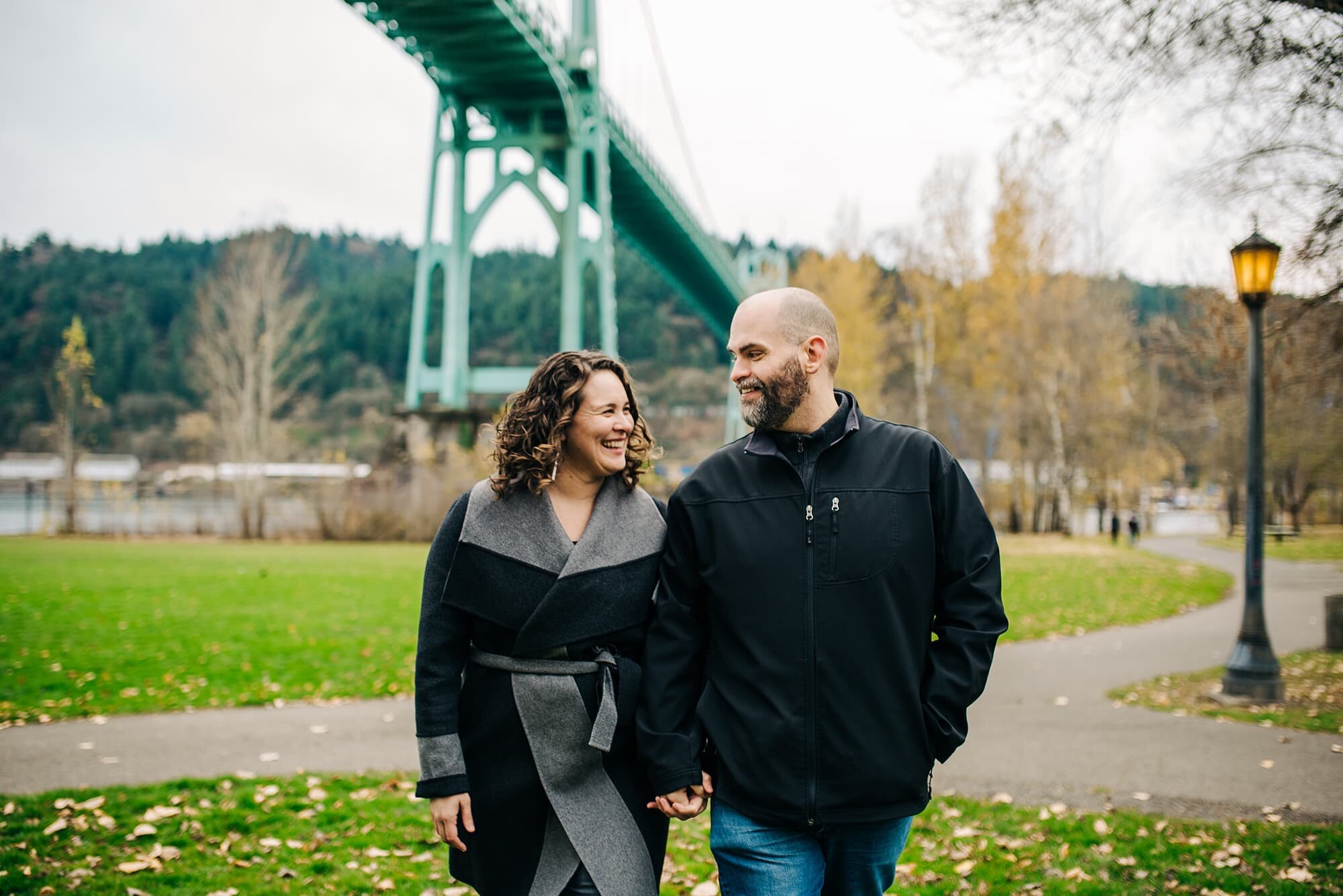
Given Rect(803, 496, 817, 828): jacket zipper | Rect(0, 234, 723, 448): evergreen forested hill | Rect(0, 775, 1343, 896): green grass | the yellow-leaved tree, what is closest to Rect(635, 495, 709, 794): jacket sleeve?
Rect(803, 496, 817, 828): jacket zipper

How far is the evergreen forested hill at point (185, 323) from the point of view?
58.2 m

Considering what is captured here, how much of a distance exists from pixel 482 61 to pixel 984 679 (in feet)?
87.0

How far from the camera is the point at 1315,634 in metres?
9.69

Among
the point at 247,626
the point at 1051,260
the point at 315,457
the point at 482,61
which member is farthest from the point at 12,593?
the point at 315,457

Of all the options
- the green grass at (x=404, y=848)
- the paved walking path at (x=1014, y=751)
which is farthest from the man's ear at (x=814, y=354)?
the paved walking path at (x=1014, y=751)

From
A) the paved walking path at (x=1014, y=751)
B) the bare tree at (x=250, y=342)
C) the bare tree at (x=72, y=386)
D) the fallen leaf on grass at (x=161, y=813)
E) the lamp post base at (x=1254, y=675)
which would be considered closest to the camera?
the fallen leaf on grass at (x=161, y=813)

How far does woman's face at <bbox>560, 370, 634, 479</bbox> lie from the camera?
232 centimetres

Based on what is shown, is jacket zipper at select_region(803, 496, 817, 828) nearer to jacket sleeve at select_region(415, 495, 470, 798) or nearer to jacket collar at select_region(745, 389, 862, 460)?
jacket collar at select_region(745, 389, 862, 460)

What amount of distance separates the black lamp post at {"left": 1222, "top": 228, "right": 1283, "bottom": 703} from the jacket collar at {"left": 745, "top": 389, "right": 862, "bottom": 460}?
5803 mm

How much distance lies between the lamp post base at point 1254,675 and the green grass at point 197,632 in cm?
592

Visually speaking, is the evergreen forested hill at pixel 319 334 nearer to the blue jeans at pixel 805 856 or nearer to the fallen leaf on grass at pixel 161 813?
the fallen leaf on grass at pixel 161 813

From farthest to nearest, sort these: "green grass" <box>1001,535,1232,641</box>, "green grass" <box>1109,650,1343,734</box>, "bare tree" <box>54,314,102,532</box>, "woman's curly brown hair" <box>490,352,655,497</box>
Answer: "bare tree" <box>54,314,102,532</box> < "green grass" <box>1001,535,1232,641</box> < "green grass" <box>1109,650,1343,734</box> < "woman's curly brown hair" <box>490,352,655,497</box>

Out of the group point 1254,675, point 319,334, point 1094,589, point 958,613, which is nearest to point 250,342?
point 1094,589

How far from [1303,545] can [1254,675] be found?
20.3 metres
